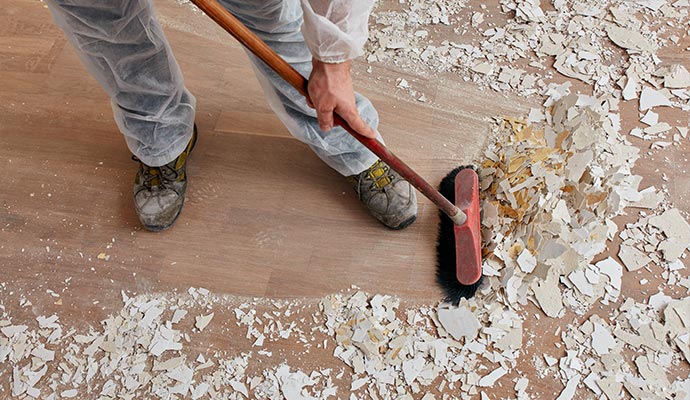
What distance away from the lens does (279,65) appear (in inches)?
42.3

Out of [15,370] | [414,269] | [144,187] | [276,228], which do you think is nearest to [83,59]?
[144,187]

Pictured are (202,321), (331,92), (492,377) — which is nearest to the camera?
(331,92)

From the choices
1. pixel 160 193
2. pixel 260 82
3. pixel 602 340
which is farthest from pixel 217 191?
pixel 602 340

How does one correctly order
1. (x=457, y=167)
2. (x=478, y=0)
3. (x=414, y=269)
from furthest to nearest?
1. (x=478, y=0)
2. (x=457, y=167)
3. (x=414, y=269)

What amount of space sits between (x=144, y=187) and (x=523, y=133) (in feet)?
3.18

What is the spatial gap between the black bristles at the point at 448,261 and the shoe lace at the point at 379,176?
0.47 feet

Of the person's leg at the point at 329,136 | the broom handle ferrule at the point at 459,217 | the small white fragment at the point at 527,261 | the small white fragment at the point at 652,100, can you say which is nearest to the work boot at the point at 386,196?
the person's leg at the point at 329,136

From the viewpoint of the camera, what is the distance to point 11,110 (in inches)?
69.4

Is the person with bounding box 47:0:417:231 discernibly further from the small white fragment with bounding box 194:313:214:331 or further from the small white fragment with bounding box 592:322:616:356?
the small white fragment with bounding box 592:322:616:356

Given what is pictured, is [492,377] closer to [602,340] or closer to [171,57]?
[602,340]

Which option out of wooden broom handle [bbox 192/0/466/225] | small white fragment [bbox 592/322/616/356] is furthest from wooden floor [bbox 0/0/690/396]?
wooden broom handle [bbox 192/0/466/225]

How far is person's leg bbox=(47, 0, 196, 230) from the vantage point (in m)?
1.20

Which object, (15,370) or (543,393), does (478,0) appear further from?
(15,370)

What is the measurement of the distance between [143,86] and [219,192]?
35 cm
